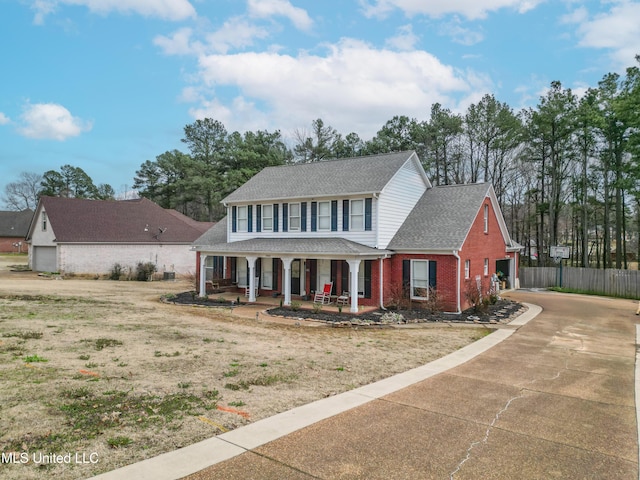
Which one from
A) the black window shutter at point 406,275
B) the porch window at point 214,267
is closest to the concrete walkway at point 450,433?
the black window shutter at point 406,275

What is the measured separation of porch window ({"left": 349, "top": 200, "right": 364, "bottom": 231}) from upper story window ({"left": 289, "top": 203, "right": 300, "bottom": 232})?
311 cm

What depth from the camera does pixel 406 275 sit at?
62.7ft

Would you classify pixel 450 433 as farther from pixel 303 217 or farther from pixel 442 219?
pixel 303 217

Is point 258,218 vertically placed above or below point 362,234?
above

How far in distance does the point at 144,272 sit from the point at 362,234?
2177 cm

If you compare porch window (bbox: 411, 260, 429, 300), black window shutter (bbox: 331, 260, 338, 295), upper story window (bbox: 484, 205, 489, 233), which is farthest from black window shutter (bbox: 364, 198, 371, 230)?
upper story window (bbox: 484, 205, 489, 233)

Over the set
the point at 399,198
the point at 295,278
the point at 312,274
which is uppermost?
the point at 399,198

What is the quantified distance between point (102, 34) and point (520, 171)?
132 ft

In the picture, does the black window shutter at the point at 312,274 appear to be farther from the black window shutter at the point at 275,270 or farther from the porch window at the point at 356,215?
the porch window at the point at 356,215

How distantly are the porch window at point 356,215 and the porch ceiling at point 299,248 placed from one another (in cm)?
78

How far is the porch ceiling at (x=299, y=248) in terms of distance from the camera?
57.9 ft

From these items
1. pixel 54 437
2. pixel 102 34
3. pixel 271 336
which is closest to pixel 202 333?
pixel 271 336

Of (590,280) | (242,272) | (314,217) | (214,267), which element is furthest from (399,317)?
(590,280)

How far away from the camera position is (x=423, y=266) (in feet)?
61.8
